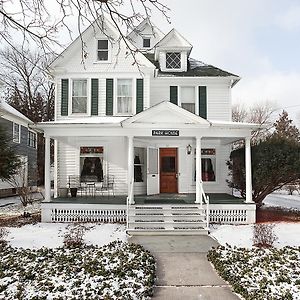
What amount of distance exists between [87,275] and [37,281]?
0.94m

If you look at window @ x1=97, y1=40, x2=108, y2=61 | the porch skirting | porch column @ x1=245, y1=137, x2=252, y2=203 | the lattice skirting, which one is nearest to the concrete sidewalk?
the porch skirting

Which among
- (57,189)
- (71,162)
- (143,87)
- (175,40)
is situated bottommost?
(57,189)

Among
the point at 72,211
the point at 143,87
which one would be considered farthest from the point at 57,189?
the point at 143,87

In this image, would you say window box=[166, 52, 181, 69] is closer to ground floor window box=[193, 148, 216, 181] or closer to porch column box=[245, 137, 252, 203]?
ground floor window box=[193, 148, 216, 181]

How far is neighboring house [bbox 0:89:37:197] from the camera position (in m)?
23.5

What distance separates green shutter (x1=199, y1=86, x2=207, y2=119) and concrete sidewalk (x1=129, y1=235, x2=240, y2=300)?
24.1 ft

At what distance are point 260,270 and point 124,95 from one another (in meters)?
11.3

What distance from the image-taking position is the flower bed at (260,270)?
6141 mm

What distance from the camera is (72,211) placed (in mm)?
13703

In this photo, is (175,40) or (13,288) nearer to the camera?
(13,288)

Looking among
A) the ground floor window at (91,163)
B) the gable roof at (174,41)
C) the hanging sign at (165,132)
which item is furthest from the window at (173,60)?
the ground floor window at (91,163)

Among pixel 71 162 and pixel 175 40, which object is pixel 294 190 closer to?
pixel 175 40

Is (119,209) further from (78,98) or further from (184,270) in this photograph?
(184,270)

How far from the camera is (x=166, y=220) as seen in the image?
12.5 metres
